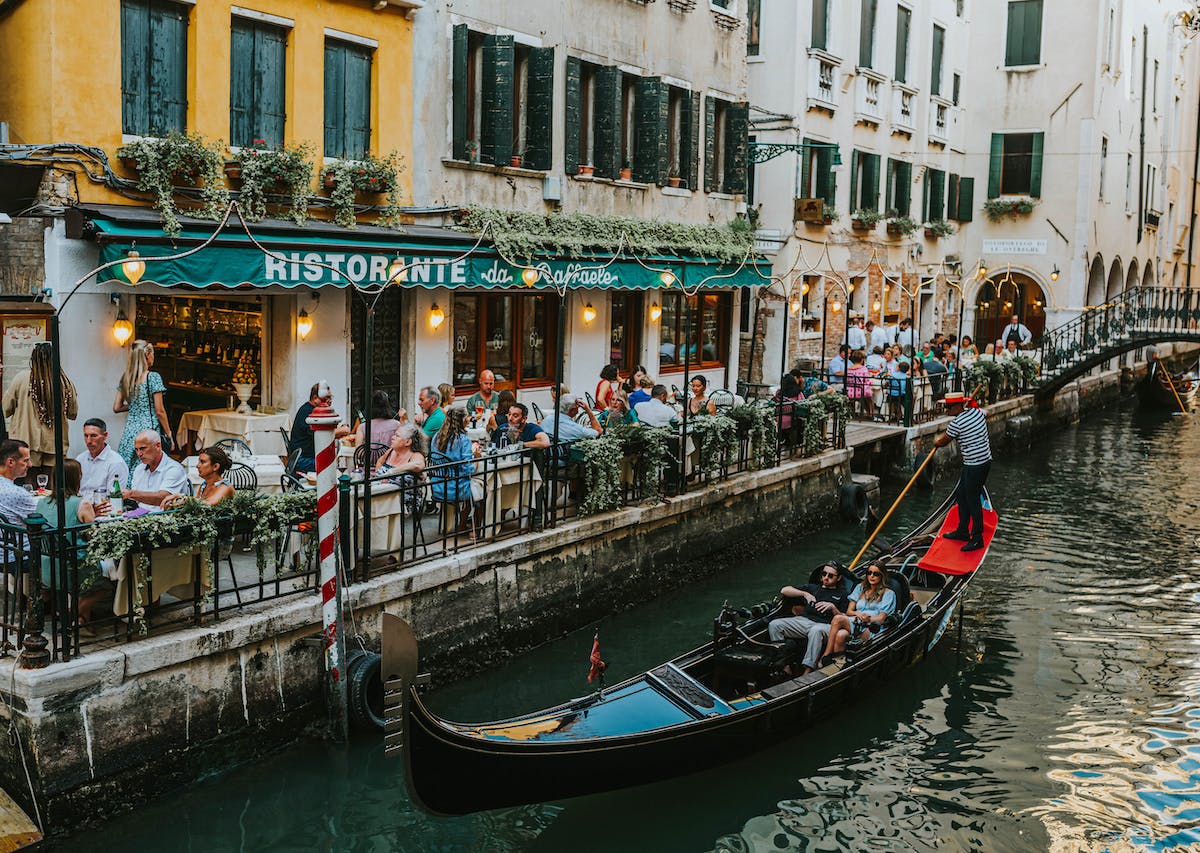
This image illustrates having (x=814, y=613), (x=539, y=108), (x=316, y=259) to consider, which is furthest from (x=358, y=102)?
(x=814, y=613)

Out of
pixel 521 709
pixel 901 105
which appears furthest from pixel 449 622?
pixel 901 105

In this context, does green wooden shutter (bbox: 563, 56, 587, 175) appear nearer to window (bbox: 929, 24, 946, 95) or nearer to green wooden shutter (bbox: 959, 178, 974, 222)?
window (bbox: 929, 24, 946, 95)

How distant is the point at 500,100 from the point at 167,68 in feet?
14.3

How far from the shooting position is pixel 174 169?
36.1ft

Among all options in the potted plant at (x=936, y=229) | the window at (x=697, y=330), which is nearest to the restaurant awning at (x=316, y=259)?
the window at (x=697, y=330)

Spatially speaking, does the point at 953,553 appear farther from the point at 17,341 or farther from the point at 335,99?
the point at 17,341

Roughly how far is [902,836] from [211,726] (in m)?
4.52

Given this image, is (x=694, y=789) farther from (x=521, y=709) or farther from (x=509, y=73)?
(x=509, y=73)

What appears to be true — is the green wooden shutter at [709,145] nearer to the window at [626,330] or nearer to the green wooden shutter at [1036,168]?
the window at [626,330]

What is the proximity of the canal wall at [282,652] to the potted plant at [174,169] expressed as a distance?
4.01 metres

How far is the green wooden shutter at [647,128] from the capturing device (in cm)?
1748

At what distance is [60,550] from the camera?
284 inches

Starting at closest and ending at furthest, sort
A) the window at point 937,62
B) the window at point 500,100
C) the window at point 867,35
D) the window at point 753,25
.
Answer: the window at point 500,100 → the window at point 753,25 → the window at point 867,35 → the window at point 937,62

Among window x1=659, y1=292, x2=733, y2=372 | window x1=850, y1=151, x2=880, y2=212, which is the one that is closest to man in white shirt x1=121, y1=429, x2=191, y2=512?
window x1=659, y1=292, x2=733, y2=372
